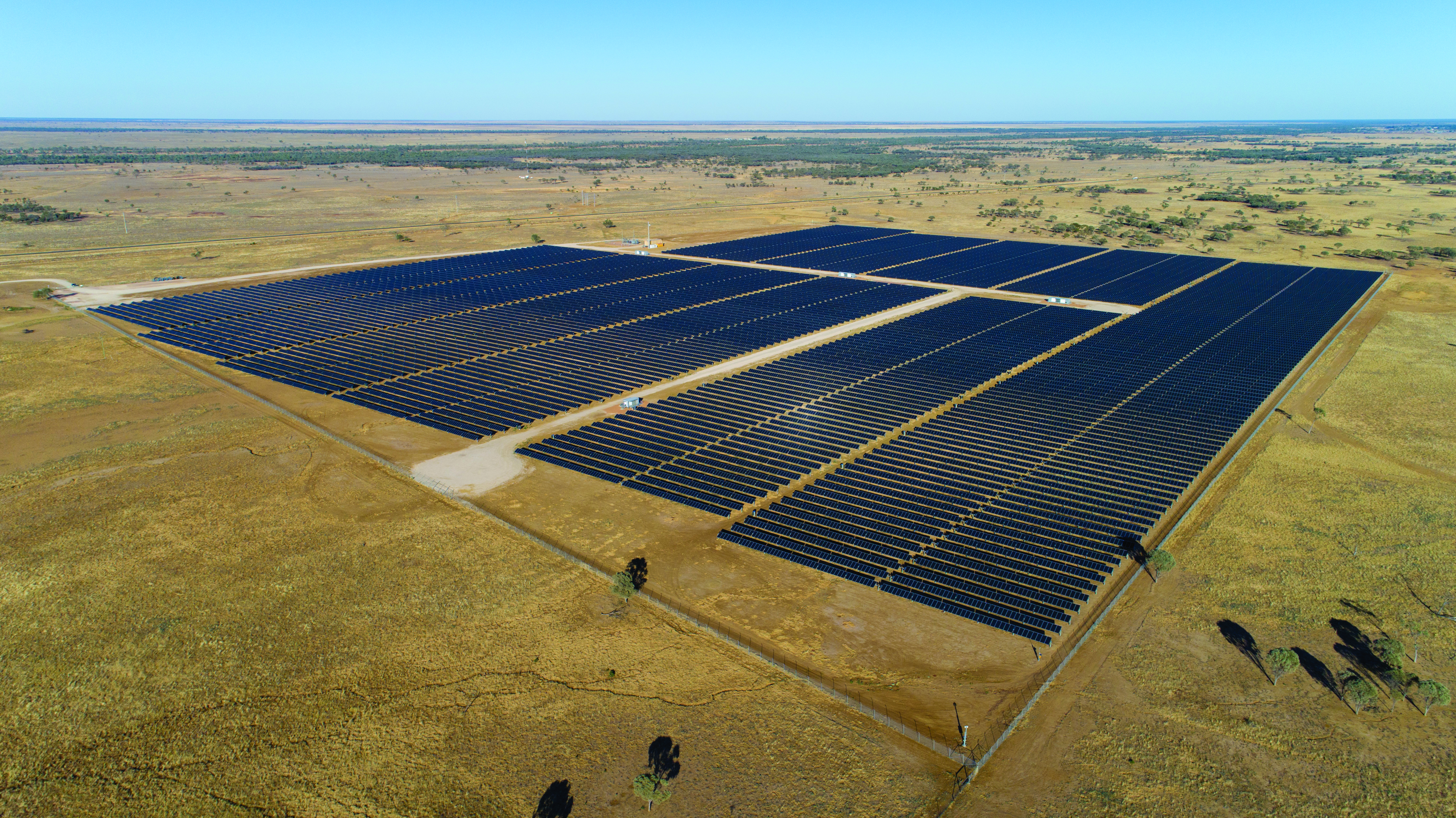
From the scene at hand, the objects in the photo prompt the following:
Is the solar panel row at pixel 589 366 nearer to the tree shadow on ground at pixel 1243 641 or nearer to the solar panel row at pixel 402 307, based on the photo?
the solar panel row at pixel 402 307

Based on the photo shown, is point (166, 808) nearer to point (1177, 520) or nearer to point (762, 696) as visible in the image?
point (762, 696)

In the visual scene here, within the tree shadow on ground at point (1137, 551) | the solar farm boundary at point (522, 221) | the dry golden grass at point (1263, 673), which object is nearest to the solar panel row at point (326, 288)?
the solar farm boundary at point (522, 221)

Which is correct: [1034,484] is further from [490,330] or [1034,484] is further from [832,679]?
[490,330]

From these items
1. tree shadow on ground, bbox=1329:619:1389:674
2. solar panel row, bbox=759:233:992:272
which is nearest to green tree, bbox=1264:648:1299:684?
tree shadow on ground, bbox=1329:619:1389:674

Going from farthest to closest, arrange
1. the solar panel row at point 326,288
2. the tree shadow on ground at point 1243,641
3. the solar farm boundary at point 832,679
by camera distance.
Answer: the solar panel row at point 326,288 < the tree shadow on ground at point 1243,641 < the solar farm boundary at point 832,679

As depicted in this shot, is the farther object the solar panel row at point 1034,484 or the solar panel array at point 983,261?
A: the solar panel array at point 983,261

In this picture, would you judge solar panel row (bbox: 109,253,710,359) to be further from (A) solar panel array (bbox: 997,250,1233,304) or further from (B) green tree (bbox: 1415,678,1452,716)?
(B) green tree (bbox: 1415,678,1452,716)
